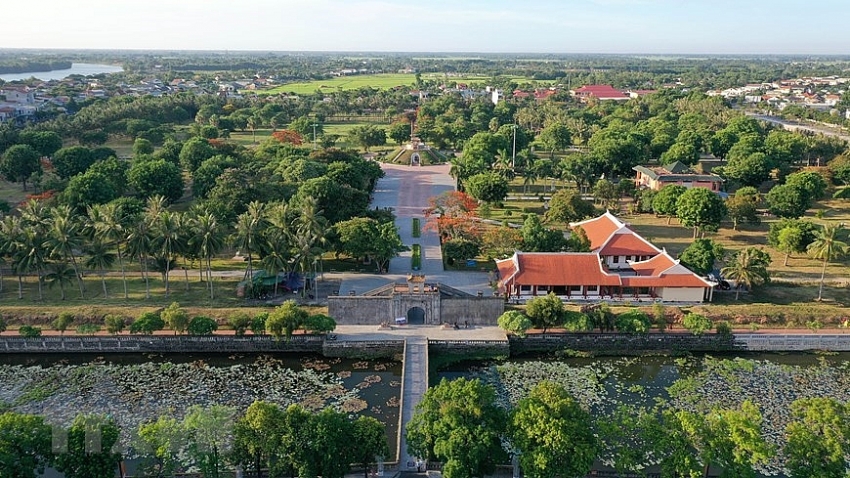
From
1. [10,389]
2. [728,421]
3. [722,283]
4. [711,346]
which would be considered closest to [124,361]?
[10,389]

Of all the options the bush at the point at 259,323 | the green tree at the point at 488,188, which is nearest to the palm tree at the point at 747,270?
the green tree at the point at 488,188

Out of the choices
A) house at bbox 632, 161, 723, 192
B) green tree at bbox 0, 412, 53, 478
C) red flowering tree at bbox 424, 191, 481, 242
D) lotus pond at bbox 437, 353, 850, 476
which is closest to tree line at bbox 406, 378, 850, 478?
lotus pond at bbox 437, 353, 850, 476

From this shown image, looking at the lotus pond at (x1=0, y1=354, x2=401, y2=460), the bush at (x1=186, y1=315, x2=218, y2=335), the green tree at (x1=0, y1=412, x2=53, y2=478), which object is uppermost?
the green tree at (x1=0, y1=412, x2=53, y2=478)

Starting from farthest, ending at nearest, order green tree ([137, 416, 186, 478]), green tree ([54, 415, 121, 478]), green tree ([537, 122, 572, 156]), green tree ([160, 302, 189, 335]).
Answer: green tree ([537, 122, 572, 156]) → green tree ([160, 302, 189, 335]) → green tree ([137, 416, 186, 478]) → green tree ([54, 415, 121, 478])

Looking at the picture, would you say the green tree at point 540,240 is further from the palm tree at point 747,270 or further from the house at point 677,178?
the house at point 677,178

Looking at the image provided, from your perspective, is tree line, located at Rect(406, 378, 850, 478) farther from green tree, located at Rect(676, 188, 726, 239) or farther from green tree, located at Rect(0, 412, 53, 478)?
green tree, located at Rect(676, 188, 726, 239)

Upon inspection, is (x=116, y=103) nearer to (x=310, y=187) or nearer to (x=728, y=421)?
(x=310, y=187)

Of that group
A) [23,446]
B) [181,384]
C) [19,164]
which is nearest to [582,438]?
[23,446]

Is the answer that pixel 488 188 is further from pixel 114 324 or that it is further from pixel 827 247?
pixel 114 324
